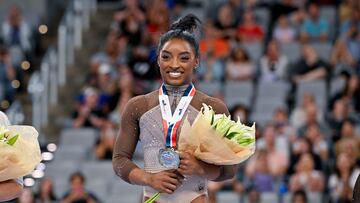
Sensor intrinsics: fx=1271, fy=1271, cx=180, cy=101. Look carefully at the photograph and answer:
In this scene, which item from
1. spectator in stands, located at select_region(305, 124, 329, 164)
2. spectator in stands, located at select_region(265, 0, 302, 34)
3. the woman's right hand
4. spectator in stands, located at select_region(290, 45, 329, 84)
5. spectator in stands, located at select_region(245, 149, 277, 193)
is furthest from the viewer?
spectator in stands, located at select_region(265, 0, 302, 34)

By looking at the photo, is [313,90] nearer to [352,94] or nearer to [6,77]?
[352,94]

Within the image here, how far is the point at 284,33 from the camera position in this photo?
54.7ft

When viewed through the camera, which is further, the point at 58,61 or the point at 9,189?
the point at 58,61

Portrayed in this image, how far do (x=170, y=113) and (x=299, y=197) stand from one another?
5739 millimetres

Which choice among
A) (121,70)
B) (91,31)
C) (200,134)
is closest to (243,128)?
(200,134)

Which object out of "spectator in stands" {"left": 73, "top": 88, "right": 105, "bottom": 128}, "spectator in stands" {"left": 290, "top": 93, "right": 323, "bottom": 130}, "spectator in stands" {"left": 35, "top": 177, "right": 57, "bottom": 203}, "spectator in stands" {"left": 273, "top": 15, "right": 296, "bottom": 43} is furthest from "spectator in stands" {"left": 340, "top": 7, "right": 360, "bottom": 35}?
"spectator in stands" {"left": 35, "top": 177, "right": 57, "bottom": 203}

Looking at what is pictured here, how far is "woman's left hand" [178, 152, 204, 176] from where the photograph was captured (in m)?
6.86

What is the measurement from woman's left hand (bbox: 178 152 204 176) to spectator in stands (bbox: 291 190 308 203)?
5904mm

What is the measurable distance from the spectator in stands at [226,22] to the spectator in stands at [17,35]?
8.47 feet

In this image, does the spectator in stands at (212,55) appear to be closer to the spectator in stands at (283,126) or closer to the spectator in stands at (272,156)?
the spectator in stands at (283,126)

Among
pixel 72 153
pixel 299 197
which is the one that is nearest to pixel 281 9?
pixel 72 153

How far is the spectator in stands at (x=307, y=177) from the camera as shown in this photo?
13.5 m

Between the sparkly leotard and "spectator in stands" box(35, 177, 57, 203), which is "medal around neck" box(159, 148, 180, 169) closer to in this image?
the sparkly leotard

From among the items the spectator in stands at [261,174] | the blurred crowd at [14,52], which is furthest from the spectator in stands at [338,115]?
the blurred crowd at [14,52]
